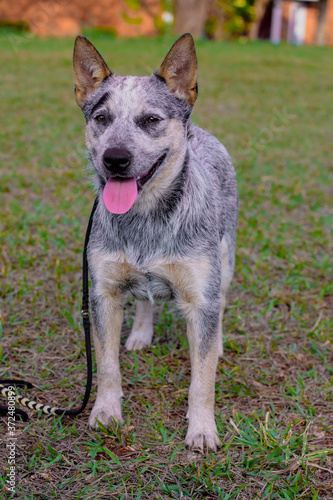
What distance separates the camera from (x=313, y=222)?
18.8 ft

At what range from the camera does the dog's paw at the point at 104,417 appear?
281cm

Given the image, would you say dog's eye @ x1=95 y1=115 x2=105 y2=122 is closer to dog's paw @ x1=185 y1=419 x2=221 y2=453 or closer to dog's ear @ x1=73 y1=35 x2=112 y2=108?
dog's ear @ x1=73 y1=35 x2=112 y2=108

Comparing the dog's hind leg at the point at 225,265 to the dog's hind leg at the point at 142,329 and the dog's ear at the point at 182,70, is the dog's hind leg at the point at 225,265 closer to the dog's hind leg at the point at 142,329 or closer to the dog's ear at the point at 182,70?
the dog's hind leg at the point at 142,329

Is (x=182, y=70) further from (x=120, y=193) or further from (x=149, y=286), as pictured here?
(x=149, y=286)

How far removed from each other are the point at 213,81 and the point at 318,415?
1192 centimetres

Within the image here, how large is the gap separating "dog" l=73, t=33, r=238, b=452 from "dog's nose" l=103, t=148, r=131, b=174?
3.5 inches

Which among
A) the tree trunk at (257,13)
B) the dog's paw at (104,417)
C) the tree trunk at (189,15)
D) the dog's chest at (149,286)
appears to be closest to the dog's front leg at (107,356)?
the dog's paw at (104,417)

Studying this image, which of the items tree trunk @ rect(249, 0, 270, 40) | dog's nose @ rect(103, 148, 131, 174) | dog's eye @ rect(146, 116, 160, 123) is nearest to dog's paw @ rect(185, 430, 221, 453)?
dog's nose @ rect(103, 148, 131, 174)

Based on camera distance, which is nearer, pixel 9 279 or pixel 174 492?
pixel 174 492

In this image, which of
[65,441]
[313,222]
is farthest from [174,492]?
[313,222]

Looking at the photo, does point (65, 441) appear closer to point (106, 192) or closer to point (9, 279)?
point (106, 192)

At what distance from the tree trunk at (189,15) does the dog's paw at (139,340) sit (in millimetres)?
20952

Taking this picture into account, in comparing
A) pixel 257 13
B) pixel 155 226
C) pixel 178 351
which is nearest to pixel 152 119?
pixel 155 226

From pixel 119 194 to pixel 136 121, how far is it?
0.40 meters
